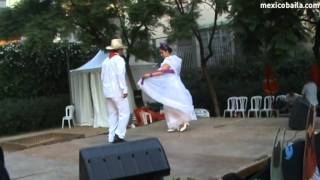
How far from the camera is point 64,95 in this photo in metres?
19.6

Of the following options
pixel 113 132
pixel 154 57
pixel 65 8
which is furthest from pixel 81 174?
pixel 154 57

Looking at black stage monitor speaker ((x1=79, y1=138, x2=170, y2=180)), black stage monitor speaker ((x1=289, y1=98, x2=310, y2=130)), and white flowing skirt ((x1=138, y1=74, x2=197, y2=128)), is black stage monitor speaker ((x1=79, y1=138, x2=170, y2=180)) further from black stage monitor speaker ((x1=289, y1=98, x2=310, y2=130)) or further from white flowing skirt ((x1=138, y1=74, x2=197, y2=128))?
white flowing skirt ((x1=138, y1=74, x2=197, y2=128))

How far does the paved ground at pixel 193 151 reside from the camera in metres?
8.06

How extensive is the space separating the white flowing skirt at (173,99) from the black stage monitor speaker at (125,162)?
6.09 metres

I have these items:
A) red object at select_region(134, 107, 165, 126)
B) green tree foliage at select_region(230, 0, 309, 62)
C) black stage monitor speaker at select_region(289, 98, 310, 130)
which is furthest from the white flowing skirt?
red object at select_region(134, 107, 165, 126)

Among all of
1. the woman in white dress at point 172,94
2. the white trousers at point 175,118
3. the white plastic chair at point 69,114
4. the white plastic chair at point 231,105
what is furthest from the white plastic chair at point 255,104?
the white trousers at point 175,118

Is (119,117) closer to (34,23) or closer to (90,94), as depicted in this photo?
(90,94)

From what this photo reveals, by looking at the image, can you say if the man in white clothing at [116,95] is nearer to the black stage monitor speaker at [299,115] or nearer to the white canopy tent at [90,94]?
the black stage monitor speaker at [299,115]

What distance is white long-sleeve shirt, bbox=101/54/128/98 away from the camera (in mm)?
10297

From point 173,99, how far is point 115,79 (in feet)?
5.53

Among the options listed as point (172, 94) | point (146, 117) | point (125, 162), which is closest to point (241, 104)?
point (146, 117)

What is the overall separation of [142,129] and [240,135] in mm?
2954

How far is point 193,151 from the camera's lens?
930cm

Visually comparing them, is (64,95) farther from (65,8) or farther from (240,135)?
(240,135)
